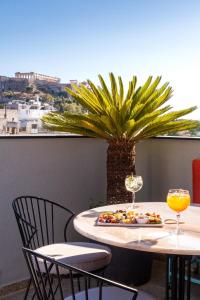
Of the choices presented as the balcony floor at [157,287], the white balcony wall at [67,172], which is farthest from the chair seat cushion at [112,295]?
the white balcony wall at [67,172]

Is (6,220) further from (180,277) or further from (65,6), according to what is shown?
(65,6)

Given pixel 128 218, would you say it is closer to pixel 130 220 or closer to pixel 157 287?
pixel 130 220

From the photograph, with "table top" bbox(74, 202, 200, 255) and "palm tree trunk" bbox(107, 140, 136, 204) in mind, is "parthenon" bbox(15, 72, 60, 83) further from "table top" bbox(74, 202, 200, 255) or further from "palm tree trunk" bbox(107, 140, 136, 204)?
"table top" bbox(74, 202, 200, 255)

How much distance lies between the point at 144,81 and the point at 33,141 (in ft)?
3.92

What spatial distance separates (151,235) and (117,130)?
1.63 meters

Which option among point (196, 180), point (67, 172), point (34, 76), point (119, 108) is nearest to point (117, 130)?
point (119, 108)

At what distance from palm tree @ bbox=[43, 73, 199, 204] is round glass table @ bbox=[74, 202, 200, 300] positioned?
1.03 metres

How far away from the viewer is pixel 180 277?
6.88ft

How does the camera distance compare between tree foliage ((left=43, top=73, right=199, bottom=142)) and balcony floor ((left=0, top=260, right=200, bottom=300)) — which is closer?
balcony floor ((left=0, top=260, right=200, bottom=300))

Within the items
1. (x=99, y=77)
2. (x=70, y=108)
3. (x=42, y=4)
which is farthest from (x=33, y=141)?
(x=42, y=4)

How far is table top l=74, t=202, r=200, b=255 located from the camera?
64.2 inches

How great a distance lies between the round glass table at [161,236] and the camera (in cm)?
164

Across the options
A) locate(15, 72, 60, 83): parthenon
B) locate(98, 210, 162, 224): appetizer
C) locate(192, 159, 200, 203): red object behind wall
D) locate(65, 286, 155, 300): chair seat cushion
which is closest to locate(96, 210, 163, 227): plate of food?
locate(98, 210, 162, 224): appetizer

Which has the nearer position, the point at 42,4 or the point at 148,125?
the point at 148,125
